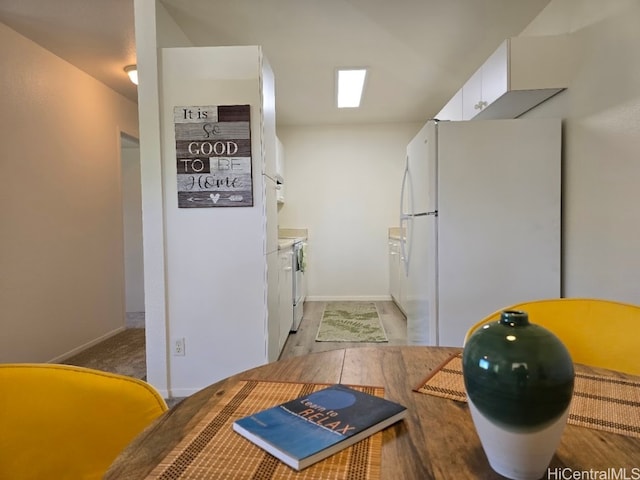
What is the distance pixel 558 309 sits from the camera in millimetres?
1113

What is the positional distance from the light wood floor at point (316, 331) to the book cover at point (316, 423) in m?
2.52

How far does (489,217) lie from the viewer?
2365 mm

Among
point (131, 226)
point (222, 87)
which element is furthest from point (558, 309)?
point (131, 226)

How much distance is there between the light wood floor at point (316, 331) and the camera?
132 inches

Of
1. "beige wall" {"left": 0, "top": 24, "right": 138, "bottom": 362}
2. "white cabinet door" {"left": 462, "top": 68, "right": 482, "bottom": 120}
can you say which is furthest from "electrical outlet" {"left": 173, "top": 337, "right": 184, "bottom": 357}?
"white cabinet door" {"left": 462, "top": 68, "right": 482, "bottom": 120}

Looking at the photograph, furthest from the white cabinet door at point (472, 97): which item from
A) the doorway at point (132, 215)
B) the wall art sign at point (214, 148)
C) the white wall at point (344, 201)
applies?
the doorway at point (132, 215)

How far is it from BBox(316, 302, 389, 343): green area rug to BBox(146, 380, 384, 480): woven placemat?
303cm

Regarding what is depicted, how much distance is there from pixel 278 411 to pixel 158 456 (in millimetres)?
195

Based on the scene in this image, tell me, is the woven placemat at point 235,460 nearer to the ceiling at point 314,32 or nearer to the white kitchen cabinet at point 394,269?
the ceiling at point 314,32

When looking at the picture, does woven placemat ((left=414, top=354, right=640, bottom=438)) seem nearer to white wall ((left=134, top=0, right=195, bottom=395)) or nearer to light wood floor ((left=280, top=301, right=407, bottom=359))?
→ white wall ((left=134, top=0, right=195, bottom=395))

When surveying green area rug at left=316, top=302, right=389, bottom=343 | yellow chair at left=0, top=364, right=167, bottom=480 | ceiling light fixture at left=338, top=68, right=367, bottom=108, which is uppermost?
ceiling light fixture at left=338, top=68, right=367, bottom=108

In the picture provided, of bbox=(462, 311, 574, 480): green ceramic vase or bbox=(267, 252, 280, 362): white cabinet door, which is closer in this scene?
bbox=(462, 311, 574, 480): green ceramic vase

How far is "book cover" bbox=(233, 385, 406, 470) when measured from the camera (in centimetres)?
55

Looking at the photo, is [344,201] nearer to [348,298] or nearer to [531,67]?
[348,298]
